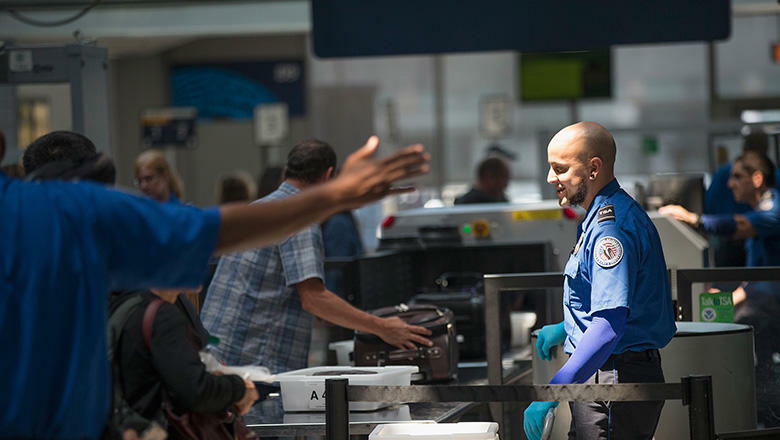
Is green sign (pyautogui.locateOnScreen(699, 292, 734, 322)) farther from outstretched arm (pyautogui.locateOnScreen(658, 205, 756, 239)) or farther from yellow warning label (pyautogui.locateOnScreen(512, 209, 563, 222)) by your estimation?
yellow warning label (pyautogui.locateOnScreen(512, 209, 563, 222))

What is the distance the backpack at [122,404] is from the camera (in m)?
2.30

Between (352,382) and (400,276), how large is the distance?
7.39 feet

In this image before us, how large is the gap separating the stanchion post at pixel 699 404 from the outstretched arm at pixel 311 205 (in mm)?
1028

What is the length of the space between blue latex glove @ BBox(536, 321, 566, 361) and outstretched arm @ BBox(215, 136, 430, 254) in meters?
1.58

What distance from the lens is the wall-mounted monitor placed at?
45.6 feet

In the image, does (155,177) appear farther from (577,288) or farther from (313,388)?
(577,288)

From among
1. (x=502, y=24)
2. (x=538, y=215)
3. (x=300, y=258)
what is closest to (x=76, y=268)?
(x=300, y=258)

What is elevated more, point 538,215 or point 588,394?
Answer: point 538,215

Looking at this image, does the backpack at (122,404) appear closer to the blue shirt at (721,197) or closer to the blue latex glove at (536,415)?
the blue latex glove at (536,415)

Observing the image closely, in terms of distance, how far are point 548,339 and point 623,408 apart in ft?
1.51

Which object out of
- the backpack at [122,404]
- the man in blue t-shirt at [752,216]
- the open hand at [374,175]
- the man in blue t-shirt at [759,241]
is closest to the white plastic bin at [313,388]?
the backpack at [122,404]

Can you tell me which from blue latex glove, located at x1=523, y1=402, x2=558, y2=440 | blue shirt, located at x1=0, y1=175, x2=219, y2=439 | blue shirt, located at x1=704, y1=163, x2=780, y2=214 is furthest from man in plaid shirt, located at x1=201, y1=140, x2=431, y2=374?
blue shirt, located at x1=704, y1=163, x2=780, y2=214

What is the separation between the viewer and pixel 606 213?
301 centimetres

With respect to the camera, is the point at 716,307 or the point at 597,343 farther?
the point at 716,307
